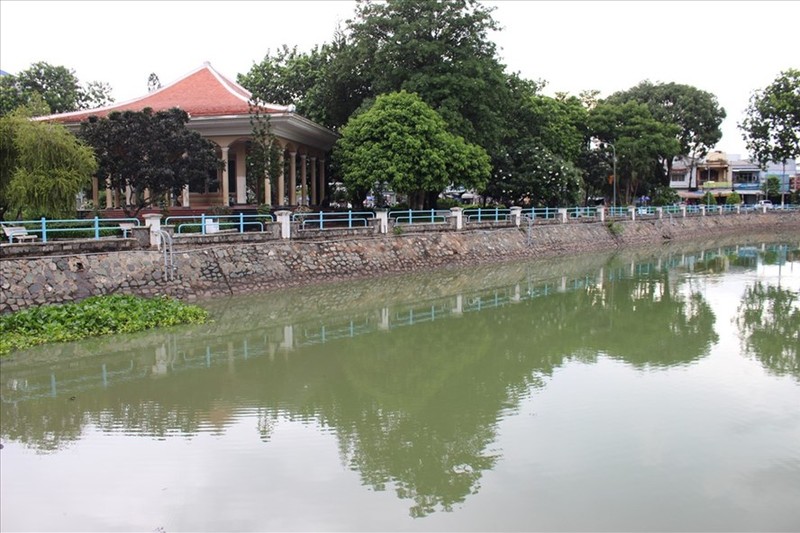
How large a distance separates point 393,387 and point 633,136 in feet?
114

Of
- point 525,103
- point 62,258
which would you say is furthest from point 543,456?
point 525,103

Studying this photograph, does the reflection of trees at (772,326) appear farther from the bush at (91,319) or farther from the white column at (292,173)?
the white column at (292,173)

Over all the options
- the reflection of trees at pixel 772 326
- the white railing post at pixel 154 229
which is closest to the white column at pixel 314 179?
the white railing post at pixel 154 229

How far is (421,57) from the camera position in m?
24.7

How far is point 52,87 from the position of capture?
114 feet

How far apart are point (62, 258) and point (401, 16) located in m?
16.7

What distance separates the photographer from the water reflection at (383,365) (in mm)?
6859

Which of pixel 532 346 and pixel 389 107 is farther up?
pixel 389 107

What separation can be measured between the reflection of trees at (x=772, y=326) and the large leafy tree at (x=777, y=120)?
109 ft

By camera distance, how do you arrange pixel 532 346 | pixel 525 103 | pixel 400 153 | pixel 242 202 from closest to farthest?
pixel 532 346 → pixel 400 153 → pixel 242 202 → pixel 525 103

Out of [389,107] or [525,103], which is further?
Result: [525,103]

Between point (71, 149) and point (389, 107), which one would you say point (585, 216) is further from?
point (71, 149)

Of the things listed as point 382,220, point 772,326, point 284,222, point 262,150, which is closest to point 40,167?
point 284,222

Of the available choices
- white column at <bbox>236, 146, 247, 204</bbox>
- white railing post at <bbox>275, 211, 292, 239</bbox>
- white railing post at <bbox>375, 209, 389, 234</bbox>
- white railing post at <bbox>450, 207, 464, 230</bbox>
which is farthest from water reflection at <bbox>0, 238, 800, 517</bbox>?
white column at <bbox>236, 146, 247, 204</bbox>
